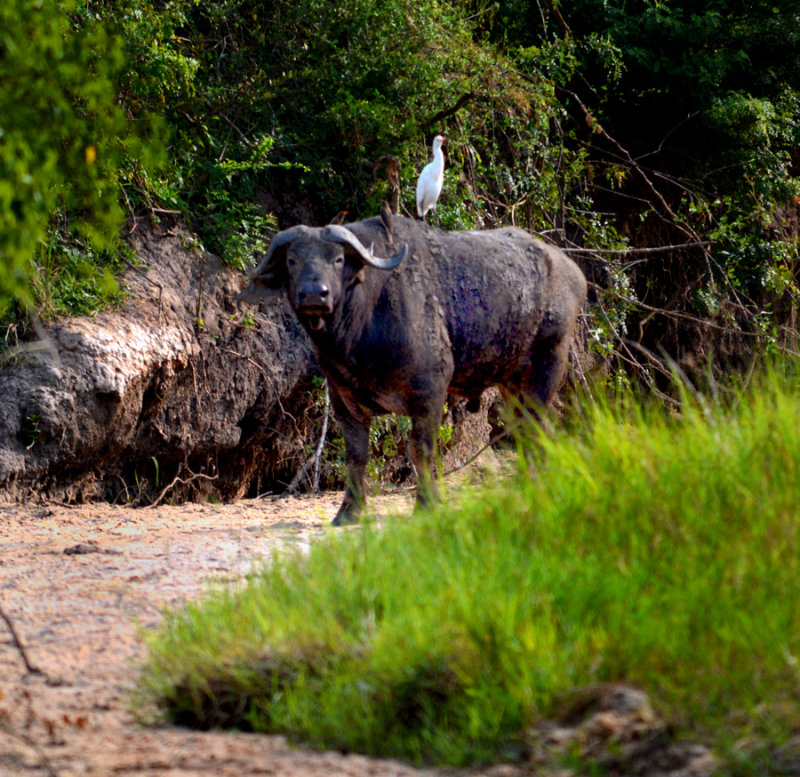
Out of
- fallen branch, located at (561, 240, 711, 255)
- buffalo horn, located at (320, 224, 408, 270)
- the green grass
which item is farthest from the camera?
fallen branch, located at (561, 240, 711, 255)

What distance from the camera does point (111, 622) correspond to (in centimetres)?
475

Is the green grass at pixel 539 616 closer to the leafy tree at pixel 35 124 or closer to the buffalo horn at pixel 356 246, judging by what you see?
the leafy tree at pixel 35 124

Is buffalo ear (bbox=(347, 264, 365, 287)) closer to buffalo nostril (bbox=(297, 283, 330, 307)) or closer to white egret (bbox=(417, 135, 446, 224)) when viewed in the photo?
buffalo nostril (bbox=(297, 283, 330, 307))

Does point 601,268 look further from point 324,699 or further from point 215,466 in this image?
point 324,699

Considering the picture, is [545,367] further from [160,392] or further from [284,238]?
[160,392]

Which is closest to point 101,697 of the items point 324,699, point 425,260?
point 324,699

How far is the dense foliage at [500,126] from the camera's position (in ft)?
29.8

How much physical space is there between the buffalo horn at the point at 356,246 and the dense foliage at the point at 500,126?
161cm

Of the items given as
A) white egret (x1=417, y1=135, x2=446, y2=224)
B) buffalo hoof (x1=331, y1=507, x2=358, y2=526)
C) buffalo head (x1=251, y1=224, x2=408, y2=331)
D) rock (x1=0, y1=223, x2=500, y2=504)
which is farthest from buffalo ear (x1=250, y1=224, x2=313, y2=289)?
white egret (x1=417, y1=135, x2=446, y2=224)

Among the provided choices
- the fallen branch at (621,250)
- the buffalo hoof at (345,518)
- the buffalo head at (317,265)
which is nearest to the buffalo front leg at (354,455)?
the buffalo hoof at (345,518)

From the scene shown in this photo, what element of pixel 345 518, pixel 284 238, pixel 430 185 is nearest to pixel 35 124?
pixel 284 238

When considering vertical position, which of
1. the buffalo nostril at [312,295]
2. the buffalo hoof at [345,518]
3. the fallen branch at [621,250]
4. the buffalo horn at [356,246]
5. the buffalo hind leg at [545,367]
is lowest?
the buffalo hoof at [345,518]

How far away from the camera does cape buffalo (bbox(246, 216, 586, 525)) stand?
6453 millimetres

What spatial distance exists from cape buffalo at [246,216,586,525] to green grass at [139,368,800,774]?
2067 mm
